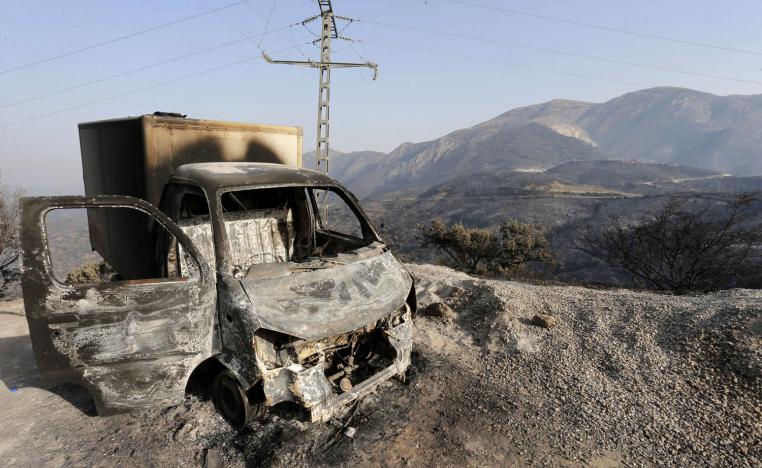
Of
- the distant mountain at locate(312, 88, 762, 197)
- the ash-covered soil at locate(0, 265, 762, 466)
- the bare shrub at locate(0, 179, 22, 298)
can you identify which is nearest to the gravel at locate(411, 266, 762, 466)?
the ash-covered soil at locate(0, 265, 762, 466)

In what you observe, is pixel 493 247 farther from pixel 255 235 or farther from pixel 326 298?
pixel 326 298

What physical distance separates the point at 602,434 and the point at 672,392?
110 cm

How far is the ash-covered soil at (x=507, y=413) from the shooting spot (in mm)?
3033

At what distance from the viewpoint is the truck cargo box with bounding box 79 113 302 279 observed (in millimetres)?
4742

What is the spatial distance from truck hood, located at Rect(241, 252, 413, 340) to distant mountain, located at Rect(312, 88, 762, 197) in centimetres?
7530

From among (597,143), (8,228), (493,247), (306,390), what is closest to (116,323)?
(306,390)

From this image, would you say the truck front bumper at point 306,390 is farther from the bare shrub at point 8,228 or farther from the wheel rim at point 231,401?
the bare shrub at point 8,228

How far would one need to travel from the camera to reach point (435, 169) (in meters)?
109

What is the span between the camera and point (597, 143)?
14600 cm

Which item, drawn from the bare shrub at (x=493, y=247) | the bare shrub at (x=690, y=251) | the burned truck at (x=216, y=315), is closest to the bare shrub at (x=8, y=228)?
the burned truck at (x=216, y=315)

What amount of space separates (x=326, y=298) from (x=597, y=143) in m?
167

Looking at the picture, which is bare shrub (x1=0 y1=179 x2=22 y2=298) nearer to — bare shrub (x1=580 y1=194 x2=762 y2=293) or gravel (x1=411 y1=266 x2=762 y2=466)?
gravel (x1=411 y1=266 x2=762 y2=466)

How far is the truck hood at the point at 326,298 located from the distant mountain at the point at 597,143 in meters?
75.3

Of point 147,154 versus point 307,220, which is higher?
point 147,154
